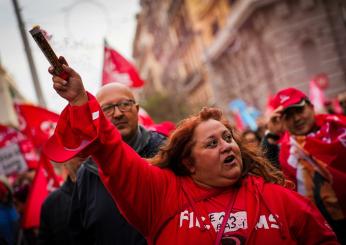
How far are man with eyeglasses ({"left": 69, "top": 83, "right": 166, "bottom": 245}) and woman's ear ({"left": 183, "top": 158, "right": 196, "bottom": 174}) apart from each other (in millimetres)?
554

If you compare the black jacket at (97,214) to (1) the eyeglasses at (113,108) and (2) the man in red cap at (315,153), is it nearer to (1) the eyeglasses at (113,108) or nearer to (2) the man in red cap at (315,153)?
(1) the eyeglasses at (113,108)

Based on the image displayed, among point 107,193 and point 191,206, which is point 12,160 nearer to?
point 107,193

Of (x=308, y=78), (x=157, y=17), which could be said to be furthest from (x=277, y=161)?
(x=157, y=17)

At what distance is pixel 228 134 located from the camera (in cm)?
219

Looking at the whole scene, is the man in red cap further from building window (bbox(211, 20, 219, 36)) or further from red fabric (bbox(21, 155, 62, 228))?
building window (bbox(211, 20, 219, 36))

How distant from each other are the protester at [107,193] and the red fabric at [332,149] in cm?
125

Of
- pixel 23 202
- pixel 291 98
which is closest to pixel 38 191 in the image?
pixel 23 202

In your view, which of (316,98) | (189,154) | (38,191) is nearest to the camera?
(189,154)

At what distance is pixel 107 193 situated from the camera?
8.59 ft

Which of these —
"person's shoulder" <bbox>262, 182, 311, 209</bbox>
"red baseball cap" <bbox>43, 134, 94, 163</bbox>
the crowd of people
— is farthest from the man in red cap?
"red baseball cap" <bbox>43, 134, 94, 163</bbox>

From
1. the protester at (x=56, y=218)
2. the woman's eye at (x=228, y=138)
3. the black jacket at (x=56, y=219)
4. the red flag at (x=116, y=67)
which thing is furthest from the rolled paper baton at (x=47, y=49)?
the red flag at (x=116, y=67)

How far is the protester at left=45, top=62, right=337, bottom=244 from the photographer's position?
1755 mm

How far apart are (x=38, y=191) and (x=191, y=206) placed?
11.6 ft

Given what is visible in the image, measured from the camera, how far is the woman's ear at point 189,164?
2.19 metres
